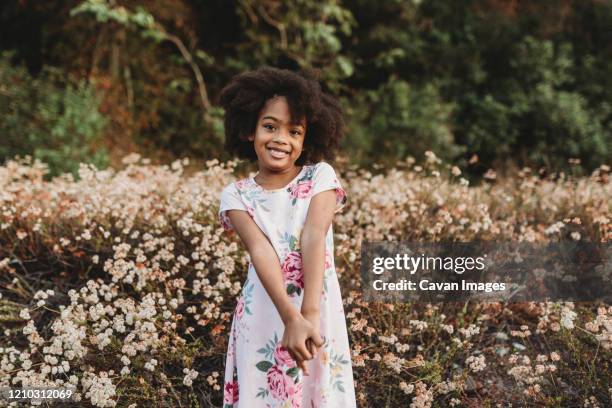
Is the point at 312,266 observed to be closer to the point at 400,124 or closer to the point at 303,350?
the point at 303,350

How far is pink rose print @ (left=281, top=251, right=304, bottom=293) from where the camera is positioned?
2.15m

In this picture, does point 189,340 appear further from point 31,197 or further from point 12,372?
point 31,197

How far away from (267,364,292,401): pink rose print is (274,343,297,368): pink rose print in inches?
0.9

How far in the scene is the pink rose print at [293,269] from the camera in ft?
7.07

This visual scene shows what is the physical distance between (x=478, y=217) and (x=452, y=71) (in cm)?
599

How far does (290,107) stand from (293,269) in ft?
1.91

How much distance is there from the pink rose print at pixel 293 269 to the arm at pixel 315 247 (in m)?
0.10

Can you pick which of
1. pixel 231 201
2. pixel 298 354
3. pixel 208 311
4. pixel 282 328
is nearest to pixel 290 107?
pixel 231 201

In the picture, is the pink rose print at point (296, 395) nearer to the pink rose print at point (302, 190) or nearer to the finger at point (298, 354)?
the finger at point (298, 354)

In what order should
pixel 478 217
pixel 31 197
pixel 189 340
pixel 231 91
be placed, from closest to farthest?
pixel 231 91
pixel 189 340
pixel 478 217
pixel 31 197

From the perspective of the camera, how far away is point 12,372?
3133mm

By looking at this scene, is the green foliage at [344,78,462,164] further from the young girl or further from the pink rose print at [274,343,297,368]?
the pink rose print at [274,343,297,368]

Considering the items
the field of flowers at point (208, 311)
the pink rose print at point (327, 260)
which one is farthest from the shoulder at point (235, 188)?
the field of flowers at point (208, 311)

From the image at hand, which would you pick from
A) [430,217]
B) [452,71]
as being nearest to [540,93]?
[452,71]
